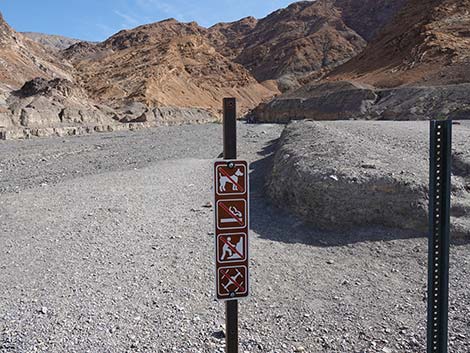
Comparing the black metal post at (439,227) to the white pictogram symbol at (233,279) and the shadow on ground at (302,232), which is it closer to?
the white pictogram symbol at (233,279)

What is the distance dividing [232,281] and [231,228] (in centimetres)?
31

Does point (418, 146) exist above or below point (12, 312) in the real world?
above

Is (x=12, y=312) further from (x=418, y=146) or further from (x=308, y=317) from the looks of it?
(x=418, y=146)

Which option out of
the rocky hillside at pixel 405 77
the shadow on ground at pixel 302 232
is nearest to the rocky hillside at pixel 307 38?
the rocky hillside at pixel 405 77

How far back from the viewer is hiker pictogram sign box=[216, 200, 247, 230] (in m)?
2.21

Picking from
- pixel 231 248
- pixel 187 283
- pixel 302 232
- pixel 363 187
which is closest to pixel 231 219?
pixel 231 248

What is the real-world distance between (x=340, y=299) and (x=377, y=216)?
2019mm

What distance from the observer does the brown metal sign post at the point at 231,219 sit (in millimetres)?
2184

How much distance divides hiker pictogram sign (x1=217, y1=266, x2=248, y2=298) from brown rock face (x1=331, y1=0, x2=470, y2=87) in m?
27.9

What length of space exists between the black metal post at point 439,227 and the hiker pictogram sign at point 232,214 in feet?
3.14

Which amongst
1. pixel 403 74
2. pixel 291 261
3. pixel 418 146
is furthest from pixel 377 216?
pixel 403 74

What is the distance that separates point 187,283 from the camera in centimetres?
452

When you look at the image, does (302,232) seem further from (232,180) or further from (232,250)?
(232,180)

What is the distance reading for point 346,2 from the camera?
11356 cm
